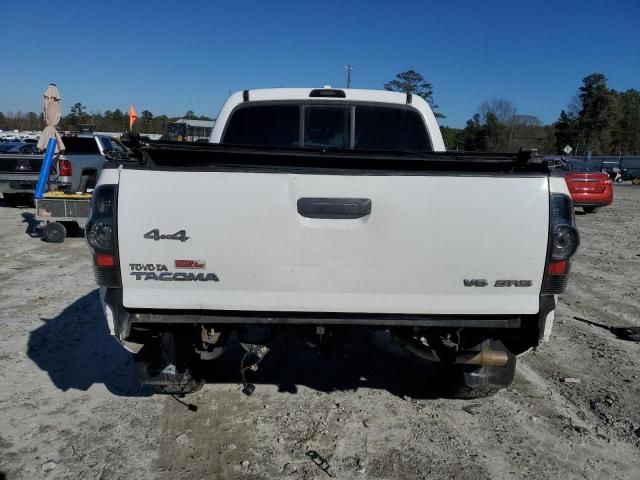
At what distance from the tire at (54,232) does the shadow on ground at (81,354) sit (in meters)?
4.82

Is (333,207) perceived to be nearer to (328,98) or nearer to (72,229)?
(328,98)

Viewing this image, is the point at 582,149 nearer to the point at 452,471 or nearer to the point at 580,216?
the point at 580,216

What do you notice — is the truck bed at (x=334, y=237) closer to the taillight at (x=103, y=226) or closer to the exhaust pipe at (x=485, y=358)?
the taillight at (x=103, y=226)

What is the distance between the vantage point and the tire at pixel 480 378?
315 cm

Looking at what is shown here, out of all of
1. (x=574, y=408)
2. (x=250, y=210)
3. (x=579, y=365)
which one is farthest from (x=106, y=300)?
(x=579, y=365)

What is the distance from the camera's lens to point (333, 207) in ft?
8.51

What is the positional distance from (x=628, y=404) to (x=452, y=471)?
5.59 feet

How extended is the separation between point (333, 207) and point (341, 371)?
212 cm

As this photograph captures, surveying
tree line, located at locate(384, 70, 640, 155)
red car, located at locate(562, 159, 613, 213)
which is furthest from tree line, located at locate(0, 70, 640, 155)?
red car, located at locate(562, 159, 613, 213)

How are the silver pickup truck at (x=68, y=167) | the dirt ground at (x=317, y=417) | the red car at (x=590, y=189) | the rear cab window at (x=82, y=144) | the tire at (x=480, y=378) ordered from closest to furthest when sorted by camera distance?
the dirt ground at (x=317, y=417)
the tire at (x=480, y=378)
the silver pickup truck at (x=68, y=167)
the rear cab window at (x=82, y=144)
the red car at (x=590, y=189)

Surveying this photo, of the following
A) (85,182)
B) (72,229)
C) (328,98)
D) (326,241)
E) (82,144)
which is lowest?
(72,229)

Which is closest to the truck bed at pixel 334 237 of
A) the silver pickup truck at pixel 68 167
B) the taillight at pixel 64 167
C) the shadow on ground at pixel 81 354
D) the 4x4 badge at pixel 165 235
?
the 4x4 badge at pixel 165 235

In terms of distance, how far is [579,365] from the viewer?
4.49 meters

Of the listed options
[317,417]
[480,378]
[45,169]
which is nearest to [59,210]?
[45,169]
